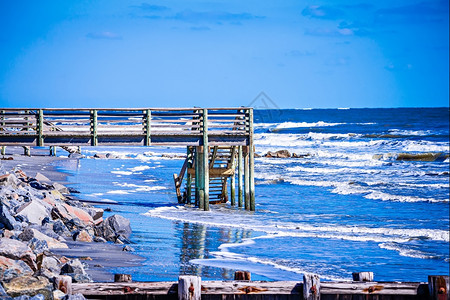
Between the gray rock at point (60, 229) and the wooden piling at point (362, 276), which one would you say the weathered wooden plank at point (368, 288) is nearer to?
the wooden piling at point (362, 276)

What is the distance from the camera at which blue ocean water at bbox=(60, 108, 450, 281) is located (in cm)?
1383

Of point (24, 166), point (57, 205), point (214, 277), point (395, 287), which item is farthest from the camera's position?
point (24, 166)

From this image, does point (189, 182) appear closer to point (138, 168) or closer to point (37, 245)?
point (37, 245)

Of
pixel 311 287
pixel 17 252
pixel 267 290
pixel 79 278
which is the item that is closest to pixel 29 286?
pixel 79 278

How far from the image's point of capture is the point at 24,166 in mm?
33312

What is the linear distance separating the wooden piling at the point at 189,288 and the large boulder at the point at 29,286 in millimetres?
1518

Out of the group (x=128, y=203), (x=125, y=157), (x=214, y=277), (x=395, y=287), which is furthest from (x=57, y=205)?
(x=125, y=157)

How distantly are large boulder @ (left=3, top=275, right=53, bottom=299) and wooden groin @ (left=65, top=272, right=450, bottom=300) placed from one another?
367 millimetres

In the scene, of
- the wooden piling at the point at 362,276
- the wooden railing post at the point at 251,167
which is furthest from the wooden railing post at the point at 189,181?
the wooden piling at the point at 362,276

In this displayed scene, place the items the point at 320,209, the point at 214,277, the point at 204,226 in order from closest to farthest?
the point at 214,277, the point at 204,226, the point at 320,209

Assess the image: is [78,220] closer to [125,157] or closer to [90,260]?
[90,260]

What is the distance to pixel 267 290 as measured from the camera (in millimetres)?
8828

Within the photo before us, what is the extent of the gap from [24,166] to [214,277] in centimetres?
2307

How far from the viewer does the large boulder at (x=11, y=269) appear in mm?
8672
